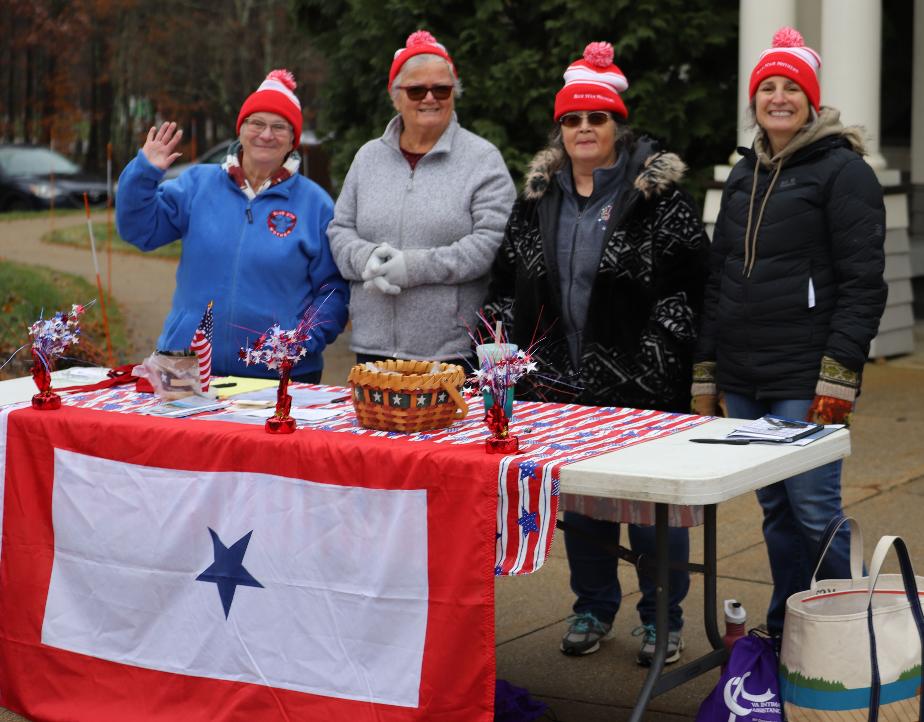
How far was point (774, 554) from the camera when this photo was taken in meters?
4.64

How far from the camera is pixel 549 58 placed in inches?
414

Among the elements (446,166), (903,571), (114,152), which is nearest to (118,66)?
(114,152)

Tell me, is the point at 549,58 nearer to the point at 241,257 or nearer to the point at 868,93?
the point at 868,93

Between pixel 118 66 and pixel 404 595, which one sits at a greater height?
pixel 118 66

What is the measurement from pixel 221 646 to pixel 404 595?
0.67 meters

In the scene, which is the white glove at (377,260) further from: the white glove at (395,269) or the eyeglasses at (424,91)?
the eyeglasses at (424,91)

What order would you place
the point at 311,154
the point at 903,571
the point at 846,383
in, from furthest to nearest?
the point at 311,154 → the point at 846,383 → the point at 903,571

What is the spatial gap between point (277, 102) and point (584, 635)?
216 centimetres

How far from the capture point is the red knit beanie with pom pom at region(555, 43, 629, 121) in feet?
15.4

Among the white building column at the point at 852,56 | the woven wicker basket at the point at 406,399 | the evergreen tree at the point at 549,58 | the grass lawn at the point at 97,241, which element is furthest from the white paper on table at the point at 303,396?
the grass lawn at the point at 97,241

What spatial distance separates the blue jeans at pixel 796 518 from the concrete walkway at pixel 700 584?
430 mm

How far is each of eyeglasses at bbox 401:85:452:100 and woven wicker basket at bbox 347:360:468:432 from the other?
132cm

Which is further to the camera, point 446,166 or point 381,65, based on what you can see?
point 381,65

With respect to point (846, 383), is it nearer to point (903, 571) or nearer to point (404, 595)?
point (903, 571)
